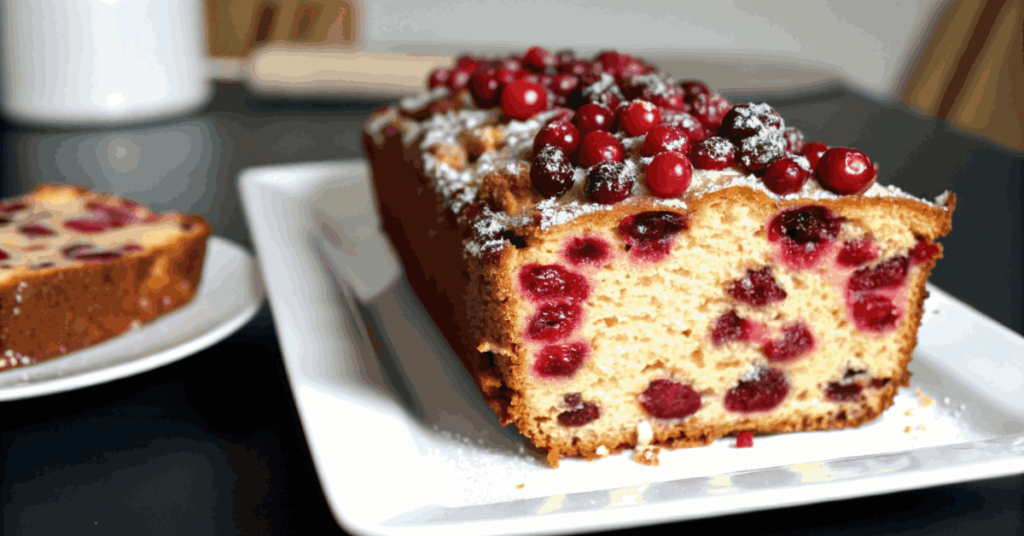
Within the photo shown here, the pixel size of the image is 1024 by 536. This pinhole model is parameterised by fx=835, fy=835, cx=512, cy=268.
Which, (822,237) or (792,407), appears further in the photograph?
(792,407)

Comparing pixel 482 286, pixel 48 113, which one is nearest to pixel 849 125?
pixel 482 286

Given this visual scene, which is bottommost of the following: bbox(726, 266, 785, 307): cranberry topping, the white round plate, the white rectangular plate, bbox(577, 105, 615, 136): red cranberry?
the white round plate

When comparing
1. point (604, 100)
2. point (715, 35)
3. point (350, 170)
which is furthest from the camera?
point (715, 35)

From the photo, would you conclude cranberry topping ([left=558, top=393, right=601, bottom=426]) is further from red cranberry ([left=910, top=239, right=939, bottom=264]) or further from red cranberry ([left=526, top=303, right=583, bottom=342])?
red cranberry ([left=910, top=239, right=939, bottom=264])

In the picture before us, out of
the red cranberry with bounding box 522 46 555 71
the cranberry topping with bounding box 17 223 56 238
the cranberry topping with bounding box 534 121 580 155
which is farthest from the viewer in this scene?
the red cranberry with bounding box 522 46 555 71

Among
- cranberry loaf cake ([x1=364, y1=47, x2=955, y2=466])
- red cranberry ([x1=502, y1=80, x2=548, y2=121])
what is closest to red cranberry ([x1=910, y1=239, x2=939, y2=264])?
cranberry loaf cake ([x1=364, y1=47, x2=955, y2=466])

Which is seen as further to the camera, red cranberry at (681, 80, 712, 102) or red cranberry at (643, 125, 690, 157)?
red cranberry at (681, 80, 712, 102)

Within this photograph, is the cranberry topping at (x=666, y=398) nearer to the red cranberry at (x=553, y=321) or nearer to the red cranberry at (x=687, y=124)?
the red cranberry at (x=553, y=321)

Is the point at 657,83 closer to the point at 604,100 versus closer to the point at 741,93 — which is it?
the point at 604,100
